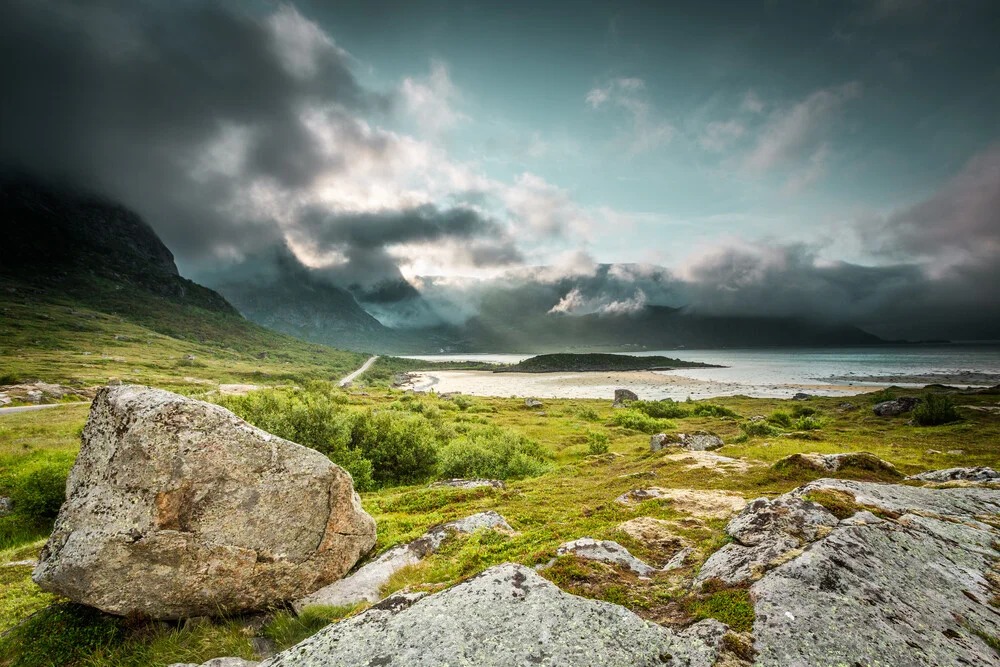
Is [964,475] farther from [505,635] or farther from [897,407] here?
[897,407]

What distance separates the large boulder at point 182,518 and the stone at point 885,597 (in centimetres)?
864

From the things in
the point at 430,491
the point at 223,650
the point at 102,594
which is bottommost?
the point at 430,491

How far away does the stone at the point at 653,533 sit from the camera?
24.2 feet

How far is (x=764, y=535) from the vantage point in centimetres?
620

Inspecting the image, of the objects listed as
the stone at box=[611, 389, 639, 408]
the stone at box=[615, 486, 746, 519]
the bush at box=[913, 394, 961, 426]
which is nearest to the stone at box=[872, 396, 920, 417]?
the bush at box=[913, 394, 961, 426]

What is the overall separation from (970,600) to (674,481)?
28.8 ft

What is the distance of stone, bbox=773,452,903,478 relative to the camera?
11.2 metres

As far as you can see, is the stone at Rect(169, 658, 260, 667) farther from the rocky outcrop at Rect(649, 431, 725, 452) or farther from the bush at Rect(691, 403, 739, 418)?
the bush at Rect(691, 403, 739, 418)

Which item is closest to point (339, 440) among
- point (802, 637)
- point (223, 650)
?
point (223, 650)

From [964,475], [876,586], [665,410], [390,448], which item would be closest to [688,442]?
[964,475]

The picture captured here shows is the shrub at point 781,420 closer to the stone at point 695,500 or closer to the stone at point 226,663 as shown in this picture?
the stone at point 695,500

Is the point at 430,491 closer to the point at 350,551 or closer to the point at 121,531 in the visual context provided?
the point at 350,551

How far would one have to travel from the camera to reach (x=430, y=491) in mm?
15094

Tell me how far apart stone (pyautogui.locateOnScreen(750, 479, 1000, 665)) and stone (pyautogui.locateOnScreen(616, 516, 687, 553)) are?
2520 mm
